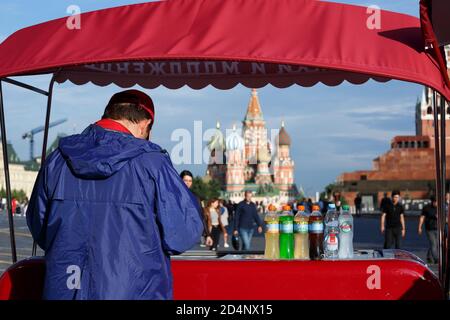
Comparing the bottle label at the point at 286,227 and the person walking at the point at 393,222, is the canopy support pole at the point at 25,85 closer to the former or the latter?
the bottle label at the point at 286,227

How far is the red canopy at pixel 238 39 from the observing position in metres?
4.72

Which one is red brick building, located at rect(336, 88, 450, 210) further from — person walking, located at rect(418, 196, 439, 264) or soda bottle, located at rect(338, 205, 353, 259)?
soda bottle, located at rect(338, 205, 353, 259)

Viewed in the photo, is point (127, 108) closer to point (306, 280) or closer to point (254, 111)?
point (306, 280)

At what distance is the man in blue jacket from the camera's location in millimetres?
3518

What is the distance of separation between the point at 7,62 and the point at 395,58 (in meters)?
2.38

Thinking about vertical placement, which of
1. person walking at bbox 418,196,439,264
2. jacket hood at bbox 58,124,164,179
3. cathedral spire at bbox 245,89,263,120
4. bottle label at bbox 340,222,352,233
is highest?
cathedral spire at bbox 245,89,263,120

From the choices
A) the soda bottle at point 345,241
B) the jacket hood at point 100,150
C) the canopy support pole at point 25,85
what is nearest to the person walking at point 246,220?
the canopy support pole at point 25,85

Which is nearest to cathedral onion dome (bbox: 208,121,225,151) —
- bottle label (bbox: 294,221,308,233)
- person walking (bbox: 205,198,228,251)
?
bottle label (bbox: 294,221,308,233)

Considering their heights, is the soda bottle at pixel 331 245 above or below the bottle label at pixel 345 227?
below

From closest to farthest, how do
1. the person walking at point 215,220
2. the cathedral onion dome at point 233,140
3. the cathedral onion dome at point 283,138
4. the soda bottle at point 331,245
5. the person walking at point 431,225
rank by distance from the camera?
the soda bottle at point 331,245 → the cathedral onion dome at point 233,140 → the person walking at point 431,225 → the person walking at point 215,220 → the cathedral onion dome at point 283,138

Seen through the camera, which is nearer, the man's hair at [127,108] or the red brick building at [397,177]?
the man's hair at [127,108]

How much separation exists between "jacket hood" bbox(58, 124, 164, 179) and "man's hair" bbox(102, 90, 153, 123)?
0.11 meters

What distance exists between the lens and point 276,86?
7738 millimetres
